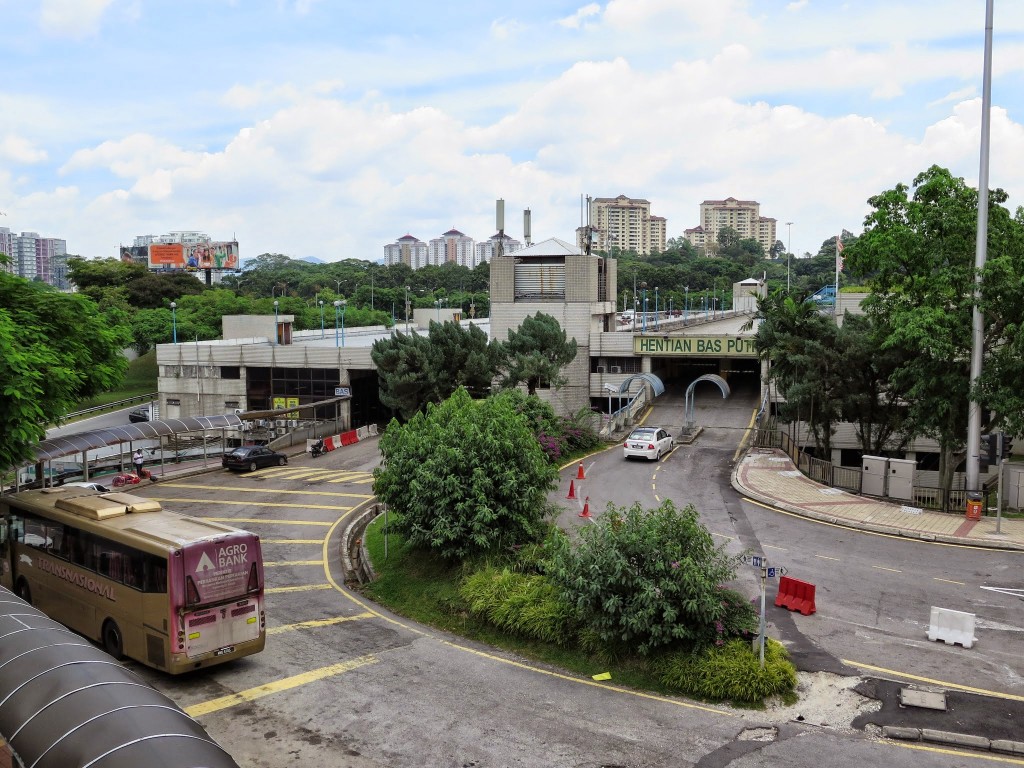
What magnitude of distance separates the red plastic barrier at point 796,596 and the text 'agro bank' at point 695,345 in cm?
3201

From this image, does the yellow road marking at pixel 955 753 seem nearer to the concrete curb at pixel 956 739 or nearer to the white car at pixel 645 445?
the concrete curb at pixel 956 739

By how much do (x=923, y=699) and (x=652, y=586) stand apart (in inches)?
182

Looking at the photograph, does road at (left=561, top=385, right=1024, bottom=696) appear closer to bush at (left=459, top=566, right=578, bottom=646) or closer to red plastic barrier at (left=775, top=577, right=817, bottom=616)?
red plastic barrier at (left=775, top=577, right=817, bottom=616)

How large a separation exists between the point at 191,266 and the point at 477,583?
463ft

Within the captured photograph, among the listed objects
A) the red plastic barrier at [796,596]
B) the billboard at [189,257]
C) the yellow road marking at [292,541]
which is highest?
the billboard at [189,257]

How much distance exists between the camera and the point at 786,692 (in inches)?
581

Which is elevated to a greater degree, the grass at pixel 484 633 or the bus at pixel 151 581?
the bus at pixel 151 581

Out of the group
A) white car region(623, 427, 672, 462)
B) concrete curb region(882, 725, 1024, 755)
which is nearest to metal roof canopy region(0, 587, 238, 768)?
concrete curb region(882, 725, 1024, 755)

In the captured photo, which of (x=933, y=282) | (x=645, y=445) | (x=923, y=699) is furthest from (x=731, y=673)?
(x=645, y=445)

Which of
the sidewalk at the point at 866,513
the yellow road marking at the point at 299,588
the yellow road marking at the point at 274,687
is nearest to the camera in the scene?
the yellow road marking at the point at 274,687

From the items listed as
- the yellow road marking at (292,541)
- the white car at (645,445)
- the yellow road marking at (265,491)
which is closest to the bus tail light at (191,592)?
the yellow road marking at (292,541)

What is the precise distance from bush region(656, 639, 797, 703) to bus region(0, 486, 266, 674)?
754 cm

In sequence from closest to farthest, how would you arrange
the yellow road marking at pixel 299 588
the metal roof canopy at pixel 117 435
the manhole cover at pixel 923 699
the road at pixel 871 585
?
1. the manhole cover at pixel 923 699
2. the road at pixel 871 585
3. the yellow road marking at pixel 299 588
4. the metal roof canopy at pixel 117 435

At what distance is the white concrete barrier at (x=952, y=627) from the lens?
16594 mm
